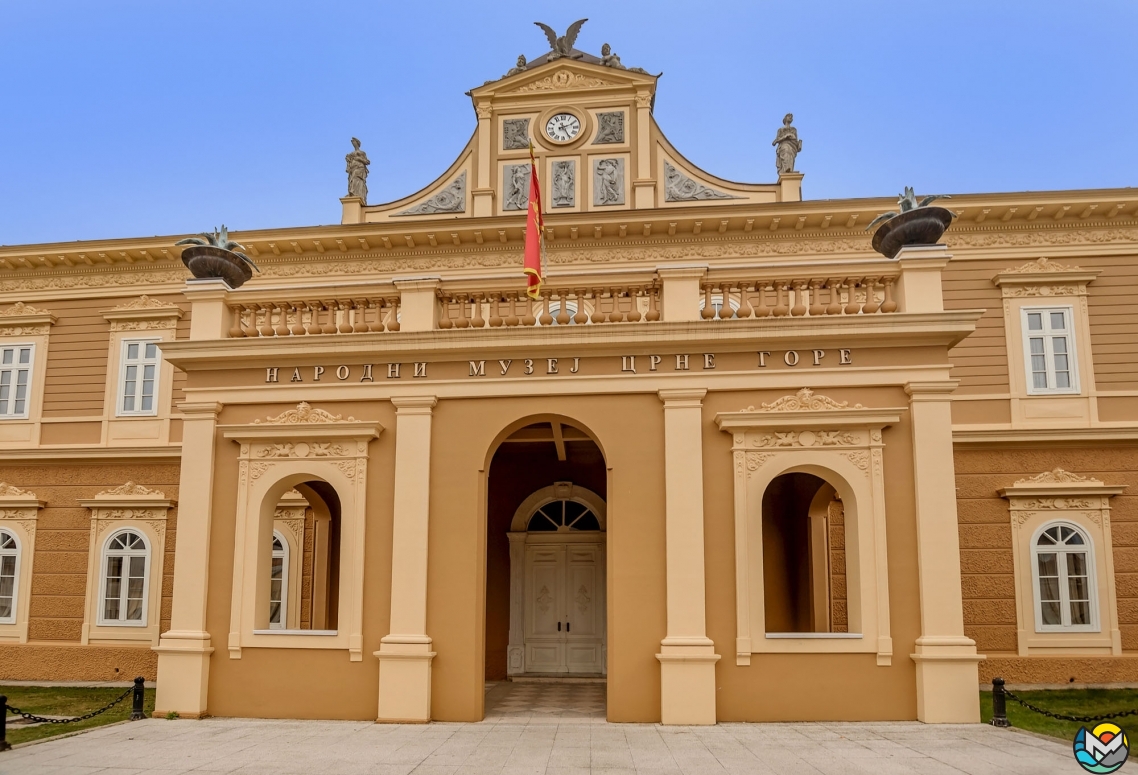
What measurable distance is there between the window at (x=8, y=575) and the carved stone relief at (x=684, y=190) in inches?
575

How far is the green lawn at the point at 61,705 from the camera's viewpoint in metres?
10.8

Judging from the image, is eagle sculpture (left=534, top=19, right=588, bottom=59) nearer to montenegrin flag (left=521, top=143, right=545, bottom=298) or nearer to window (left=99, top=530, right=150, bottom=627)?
montenegrin flag (left=521, top=143, right=545, bottom=298)

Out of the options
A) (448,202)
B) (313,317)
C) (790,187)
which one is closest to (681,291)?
(313,317)

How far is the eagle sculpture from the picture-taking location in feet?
61.6

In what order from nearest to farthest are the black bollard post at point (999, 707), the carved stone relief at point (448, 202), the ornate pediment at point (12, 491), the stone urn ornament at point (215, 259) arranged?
the black bollard post at point (999, 707) → the stone urn ornament at point (215, 259) → the carved stone relief at point (448, 202) → the ornate pediment at point (12, 491)

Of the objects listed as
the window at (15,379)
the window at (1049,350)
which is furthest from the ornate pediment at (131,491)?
the window at (1049,350)

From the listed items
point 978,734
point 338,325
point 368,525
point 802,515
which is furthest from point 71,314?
point 978,734

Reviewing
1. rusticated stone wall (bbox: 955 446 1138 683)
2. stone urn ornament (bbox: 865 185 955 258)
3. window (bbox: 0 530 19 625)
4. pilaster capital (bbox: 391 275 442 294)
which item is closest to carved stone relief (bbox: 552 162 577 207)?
pilaster capital (bbox: 391 275 442 294)

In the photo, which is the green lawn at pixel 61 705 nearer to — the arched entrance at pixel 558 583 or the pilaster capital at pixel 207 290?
the pilaster capital at pixel 207 290

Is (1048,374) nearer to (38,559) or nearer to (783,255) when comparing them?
(783,255)

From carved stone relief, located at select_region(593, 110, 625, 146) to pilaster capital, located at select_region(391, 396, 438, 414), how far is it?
28.4 ft

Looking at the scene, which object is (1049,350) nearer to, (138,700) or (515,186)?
(515,186)

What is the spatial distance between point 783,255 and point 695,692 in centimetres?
921

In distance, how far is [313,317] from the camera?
12.2 m
